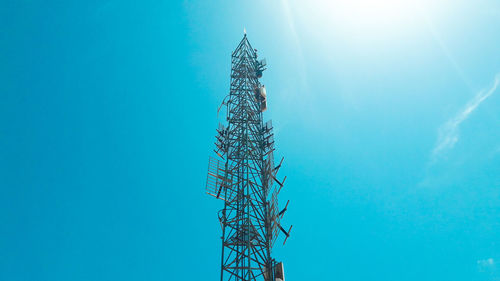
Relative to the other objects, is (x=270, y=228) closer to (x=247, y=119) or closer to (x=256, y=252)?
(x=256, y=252)

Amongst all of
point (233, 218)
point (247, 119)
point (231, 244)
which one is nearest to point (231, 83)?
point (247, 119)

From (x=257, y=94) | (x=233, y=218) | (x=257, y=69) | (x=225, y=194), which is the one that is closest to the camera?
(x=233, y=218)

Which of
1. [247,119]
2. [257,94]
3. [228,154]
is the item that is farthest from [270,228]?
[257,94]

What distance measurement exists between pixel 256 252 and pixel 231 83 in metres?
21.7

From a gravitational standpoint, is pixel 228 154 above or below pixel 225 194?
above

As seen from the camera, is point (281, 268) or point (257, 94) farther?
point (257, 94)

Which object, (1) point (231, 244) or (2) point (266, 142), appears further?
(2) point (266, 142)

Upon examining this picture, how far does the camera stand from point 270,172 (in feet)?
109

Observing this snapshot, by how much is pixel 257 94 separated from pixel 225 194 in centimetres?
1441

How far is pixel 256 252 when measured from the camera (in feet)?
90.3

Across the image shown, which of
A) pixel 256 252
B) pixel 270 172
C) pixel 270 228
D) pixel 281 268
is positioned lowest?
pixel 281 268

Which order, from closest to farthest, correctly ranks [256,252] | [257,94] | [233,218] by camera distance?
[256,252]
[233,218]
[257,94]

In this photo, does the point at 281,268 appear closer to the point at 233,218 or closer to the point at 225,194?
the point at 233,218

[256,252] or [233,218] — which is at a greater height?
[233,218]
